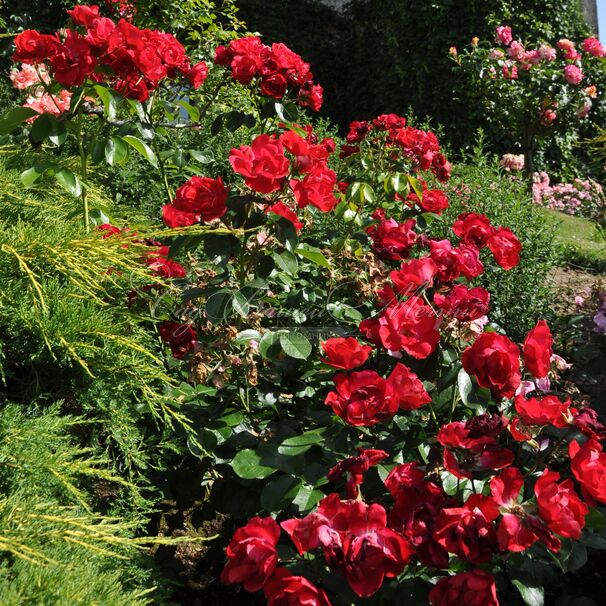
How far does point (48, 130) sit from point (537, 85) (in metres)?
6.13

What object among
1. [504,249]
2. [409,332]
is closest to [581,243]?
[504,249]

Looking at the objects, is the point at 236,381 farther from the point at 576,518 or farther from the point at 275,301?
the point at 576,518

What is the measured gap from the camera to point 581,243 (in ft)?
23.3

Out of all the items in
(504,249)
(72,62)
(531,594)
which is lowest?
(531,594)

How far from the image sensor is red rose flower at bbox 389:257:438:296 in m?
1.52

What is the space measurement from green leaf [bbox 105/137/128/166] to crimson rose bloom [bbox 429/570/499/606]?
4.87ft

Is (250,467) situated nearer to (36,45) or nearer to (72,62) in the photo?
(72,62)

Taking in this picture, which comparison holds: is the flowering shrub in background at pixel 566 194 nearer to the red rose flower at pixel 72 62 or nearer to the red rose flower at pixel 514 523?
the red rose flower at pixel 72 62

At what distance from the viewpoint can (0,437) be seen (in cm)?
126

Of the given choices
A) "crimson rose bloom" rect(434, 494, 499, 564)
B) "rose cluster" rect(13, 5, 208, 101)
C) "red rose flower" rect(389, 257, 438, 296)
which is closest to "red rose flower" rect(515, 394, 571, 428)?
"crimson rose bloom" rect(434, 494, 499, 564)

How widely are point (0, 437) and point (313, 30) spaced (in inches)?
402

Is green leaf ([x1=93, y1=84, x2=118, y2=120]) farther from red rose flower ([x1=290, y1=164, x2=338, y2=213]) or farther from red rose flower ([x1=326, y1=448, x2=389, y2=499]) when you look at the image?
red rose flower ([x1=326, y1=448, x2=389, y2=499])

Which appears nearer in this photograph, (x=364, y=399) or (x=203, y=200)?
(x=364, y=399)

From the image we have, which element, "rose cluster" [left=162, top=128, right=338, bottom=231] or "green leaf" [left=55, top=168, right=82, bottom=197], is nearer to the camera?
"rose cluster" [left=162, top=128, right=338, bottom=231]
